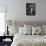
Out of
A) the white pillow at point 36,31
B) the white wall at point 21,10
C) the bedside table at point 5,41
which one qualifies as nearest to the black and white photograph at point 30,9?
the white wall at point 21,10

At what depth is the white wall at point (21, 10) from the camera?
15.7 feet

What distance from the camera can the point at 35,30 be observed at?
4.32m

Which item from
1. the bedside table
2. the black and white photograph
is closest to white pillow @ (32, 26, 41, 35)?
the black and white photograph

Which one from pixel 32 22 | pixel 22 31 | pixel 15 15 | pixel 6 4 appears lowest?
pixel 22 31

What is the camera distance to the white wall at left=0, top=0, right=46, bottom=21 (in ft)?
15.7

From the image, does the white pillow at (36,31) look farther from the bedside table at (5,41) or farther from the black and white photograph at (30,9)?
the bedside table at (5,41)

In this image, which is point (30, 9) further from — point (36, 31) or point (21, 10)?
point (36, 31)

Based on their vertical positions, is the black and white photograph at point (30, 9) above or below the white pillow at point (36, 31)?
above

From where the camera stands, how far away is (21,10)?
190 inches

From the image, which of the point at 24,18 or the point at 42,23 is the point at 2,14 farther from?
the point at 42,23

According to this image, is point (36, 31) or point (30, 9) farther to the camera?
point (30, 9)

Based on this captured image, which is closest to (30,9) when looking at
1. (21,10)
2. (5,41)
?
(21,10)

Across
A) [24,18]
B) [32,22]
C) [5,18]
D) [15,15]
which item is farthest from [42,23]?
[5,18]

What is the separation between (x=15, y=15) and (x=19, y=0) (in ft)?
2.06
